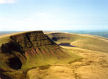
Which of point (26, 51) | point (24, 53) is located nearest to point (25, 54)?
point (24, 53)

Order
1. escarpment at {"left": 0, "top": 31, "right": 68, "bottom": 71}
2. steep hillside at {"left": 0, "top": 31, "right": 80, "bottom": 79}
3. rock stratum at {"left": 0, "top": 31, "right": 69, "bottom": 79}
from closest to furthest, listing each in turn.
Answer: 1. rock stratum at {"left": 0, "top": 31, "right": 69, "bottom": 79}
2. steep hillside at {"left": 0, "top": 31, "right": 80, "bottom": 79}
3. escarpment at {"left": 0, "top": 31, "right": 68, "bottom": 71}

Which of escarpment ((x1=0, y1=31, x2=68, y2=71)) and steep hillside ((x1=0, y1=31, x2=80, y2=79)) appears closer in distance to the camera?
steep hillside ((x1=0, y1=31, x2=80, y2=79))

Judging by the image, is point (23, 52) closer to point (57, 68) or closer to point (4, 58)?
point (4, 58)

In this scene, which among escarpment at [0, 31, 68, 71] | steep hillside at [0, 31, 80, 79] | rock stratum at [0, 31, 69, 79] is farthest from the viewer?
escarpment at [0, 31, 68, 71]

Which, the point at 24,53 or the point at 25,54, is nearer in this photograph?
the point at 25,54

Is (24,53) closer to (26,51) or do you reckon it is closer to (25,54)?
(25,54)

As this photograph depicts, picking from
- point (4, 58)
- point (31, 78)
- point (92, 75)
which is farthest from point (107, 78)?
point (4, 58)
